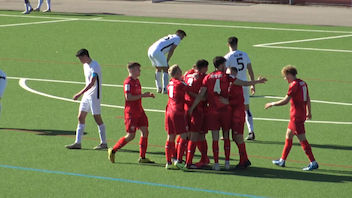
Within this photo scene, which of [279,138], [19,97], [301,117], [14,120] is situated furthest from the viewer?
[19,97]

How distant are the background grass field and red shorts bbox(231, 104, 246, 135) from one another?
2.71 feet

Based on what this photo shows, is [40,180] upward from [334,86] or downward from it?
downward

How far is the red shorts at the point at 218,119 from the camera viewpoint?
16.1m

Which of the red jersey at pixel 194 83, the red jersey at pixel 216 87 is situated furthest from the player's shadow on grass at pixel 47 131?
the red jersey at pixel 216 87

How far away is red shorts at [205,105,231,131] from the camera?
1612 centimetres

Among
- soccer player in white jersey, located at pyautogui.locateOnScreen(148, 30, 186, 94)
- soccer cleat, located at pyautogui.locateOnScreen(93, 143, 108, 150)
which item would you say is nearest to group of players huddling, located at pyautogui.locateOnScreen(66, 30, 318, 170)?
soccer cleat, located at pyautogui.locateOnScreen(93, 143, 108, 150)

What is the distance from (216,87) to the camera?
629 inches

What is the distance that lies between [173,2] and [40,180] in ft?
117

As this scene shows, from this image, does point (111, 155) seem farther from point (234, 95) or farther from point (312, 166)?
point (312, 166)

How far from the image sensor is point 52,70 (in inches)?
1120

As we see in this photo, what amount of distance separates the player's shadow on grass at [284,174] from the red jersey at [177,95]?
1.34m

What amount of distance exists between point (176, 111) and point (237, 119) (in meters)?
1.27

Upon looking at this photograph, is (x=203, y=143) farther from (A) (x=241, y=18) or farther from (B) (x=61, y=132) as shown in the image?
(A) (x=241, y=18)

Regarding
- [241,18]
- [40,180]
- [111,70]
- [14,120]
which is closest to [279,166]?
[40,180]
